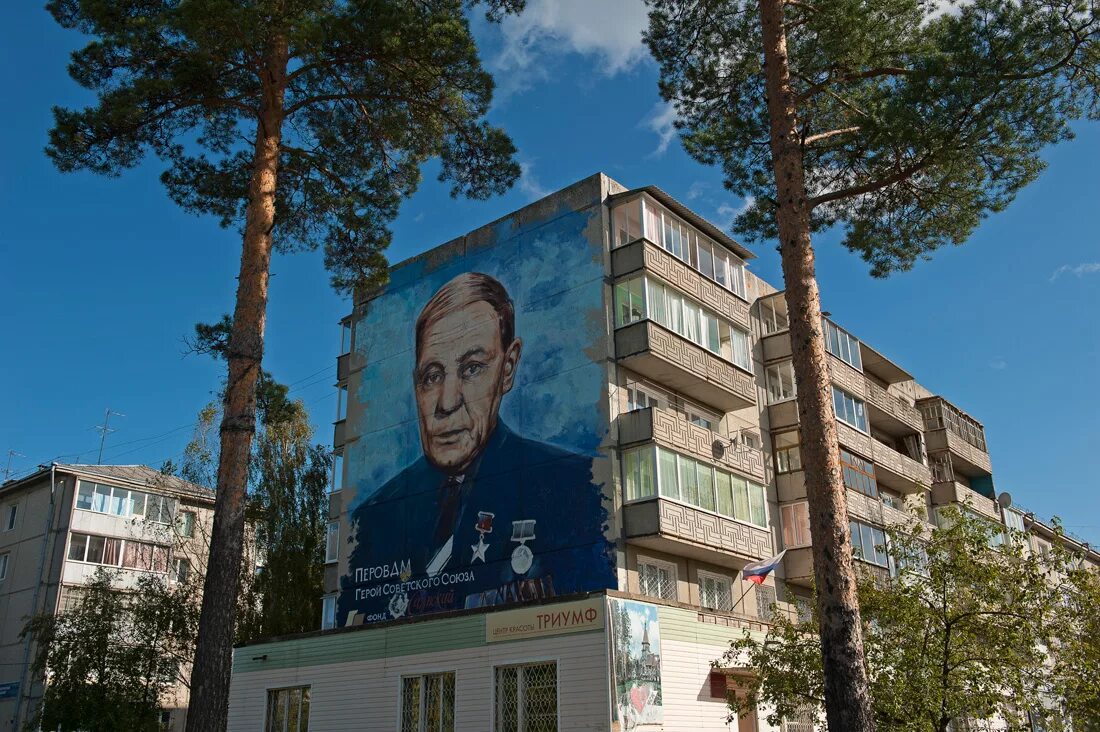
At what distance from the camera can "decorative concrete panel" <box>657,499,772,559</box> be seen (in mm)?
24328

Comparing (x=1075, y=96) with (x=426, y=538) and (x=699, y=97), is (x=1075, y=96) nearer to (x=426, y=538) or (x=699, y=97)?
(x=699, y=97)

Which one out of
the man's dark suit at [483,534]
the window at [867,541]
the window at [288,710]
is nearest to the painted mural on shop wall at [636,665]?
the man's dark suit at [483,534]

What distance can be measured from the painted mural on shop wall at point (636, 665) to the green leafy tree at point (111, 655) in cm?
1808

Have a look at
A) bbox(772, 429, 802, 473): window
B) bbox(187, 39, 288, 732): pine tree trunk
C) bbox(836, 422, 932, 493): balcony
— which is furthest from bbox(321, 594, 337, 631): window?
bbox(187, 39, 288, 732): pine tree trunk

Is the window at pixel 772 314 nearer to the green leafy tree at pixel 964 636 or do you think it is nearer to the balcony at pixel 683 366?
the balcony at pixel 683 366

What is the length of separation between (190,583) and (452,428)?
43.9 ft

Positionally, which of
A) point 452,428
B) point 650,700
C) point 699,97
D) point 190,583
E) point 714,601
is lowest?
point 650,700

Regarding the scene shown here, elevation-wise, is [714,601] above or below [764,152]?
below

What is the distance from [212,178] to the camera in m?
17.2

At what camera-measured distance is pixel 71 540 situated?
4191cm

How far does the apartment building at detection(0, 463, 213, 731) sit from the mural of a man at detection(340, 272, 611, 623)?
13533mm

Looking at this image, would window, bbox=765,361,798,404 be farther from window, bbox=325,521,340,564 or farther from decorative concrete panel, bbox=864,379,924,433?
window, bbox=325,521,340,564

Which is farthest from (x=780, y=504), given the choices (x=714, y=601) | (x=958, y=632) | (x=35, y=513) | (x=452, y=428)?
(x=35, y=513)

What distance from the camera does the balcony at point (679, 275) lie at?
88.6 feet
